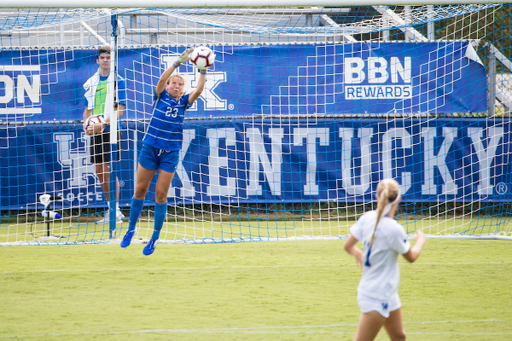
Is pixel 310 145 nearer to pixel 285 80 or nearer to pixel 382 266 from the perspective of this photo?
pixel 285 80

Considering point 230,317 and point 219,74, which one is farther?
point 219,74

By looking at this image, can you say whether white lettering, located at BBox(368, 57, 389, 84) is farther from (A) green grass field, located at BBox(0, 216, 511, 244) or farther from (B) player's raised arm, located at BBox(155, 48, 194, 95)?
(B) player's raised arm, located at BBox(155, 48, 194, 95)

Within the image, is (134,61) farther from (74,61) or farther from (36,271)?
(36,271)

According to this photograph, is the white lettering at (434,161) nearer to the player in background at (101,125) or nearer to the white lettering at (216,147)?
the white lettering at (216,147)

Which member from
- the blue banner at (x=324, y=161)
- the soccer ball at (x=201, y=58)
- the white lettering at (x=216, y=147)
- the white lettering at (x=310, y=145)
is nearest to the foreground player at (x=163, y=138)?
the soccer ball at (x=201, y=58)

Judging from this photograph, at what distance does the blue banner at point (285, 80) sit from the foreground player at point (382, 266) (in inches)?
298

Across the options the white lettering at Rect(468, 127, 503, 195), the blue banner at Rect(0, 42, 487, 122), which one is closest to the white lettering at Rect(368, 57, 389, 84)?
the blue banner at Rect(0, 42, 487, 122)

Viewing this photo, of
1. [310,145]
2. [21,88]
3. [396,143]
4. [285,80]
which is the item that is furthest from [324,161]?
[21,88]

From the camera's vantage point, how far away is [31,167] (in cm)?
1030

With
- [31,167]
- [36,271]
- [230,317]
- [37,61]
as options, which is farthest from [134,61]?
[230,317]

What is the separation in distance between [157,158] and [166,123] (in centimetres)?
47

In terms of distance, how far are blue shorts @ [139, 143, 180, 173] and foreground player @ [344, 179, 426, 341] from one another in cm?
395

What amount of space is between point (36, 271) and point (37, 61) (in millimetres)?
5359

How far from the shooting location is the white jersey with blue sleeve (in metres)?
3.33
